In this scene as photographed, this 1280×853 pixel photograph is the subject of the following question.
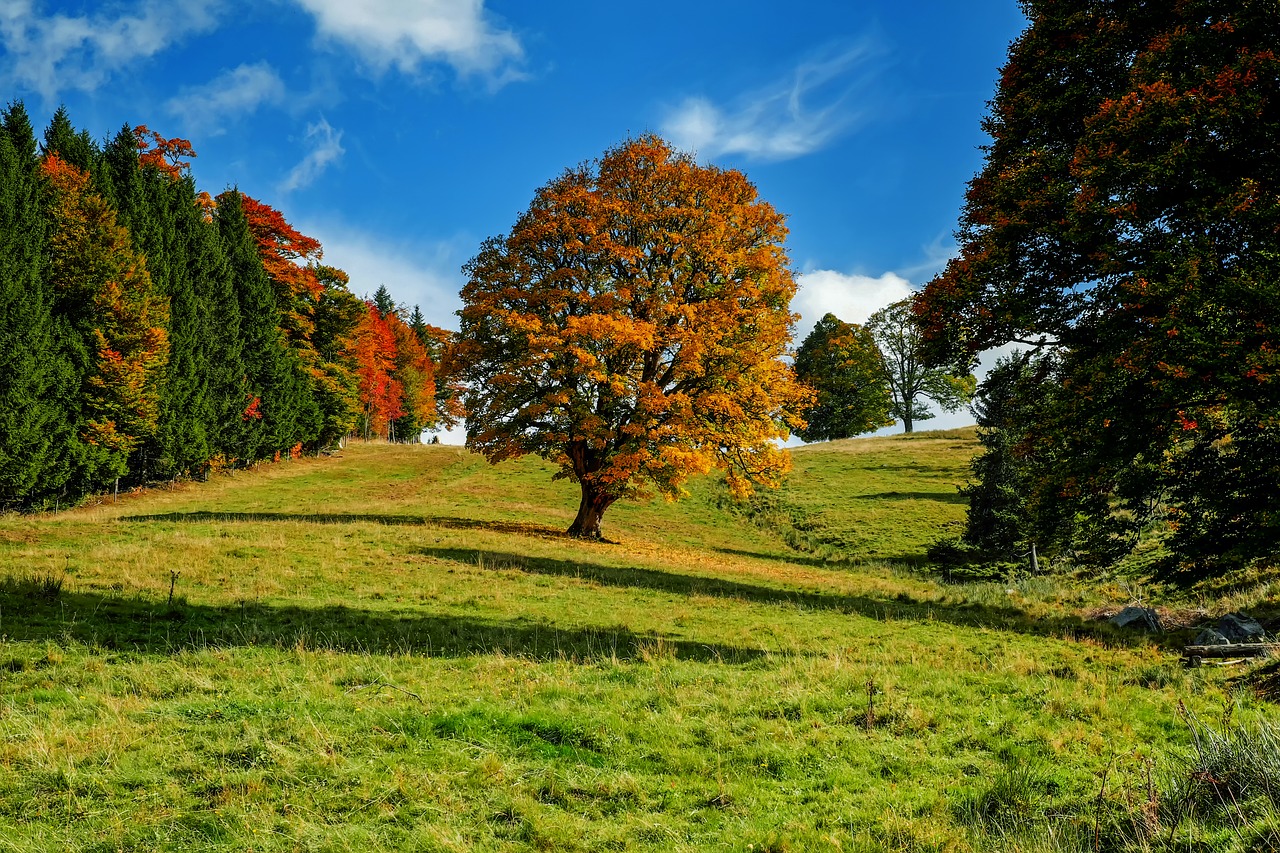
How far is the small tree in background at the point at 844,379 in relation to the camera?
74.3 meters

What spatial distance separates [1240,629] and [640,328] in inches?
763

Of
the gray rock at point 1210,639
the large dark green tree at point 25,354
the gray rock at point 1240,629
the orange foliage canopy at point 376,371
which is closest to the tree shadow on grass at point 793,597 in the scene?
the gray rock at point 1210,639

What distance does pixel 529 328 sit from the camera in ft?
85.7

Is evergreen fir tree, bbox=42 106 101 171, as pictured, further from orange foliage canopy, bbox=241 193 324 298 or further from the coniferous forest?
orange foliage canopy, bbox=241 193 324 298

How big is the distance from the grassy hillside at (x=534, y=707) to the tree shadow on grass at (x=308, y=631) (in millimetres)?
87

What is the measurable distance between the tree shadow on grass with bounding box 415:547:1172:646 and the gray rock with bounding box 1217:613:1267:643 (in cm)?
191

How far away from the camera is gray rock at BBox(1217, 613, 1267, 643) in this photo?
13.5m

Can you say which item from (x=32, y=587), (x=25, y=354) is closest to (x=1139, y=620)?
(x=32, y=587)

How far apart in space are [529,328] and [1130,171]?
63.6 ft

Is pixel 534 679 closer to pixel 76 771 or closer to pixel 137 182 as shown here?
pixel 76 771

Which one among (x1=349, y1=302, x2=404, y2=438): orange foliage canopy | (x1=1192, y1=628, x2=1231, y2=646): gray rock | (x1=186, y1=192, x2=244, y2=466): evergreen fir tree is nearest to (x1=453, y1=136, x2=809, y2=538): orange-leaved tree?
(x1=1192, y1=628, x2=1231, y2=646): gray rock

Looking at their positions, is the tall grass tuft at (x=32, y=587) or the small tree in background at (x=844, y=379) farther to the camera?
the small tree in background at (x=844, y=379)

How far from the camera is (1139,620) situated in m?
17.1

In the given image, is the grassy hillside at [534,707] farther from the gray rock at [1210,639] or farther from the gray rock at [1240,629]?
the gray rock at [1240,629]
